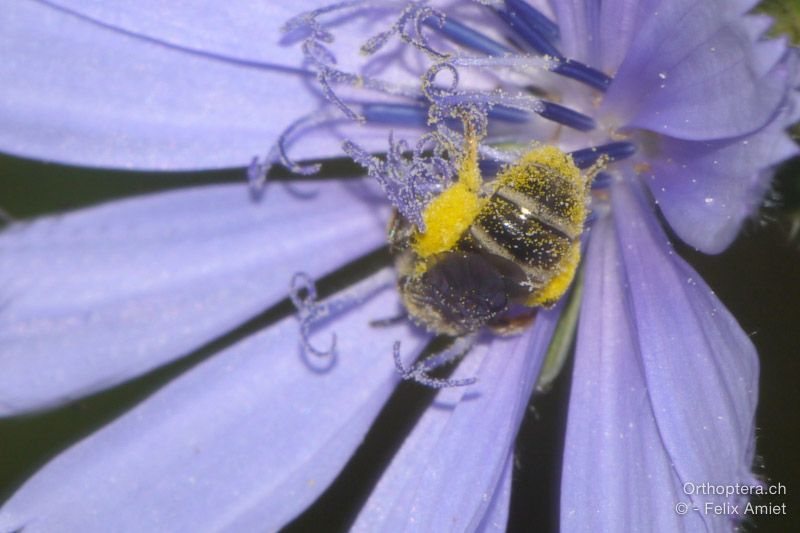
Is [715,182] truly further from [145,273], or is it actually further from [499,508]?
[145,273]

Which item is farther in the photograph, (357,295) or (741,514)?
(357,295)

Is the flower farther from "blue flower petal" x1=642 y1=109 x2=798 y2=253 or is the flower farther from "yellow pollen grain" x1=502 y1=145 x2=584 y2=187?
"yellow pollen grain" x1=502 y1=145 x2=584 y2=187

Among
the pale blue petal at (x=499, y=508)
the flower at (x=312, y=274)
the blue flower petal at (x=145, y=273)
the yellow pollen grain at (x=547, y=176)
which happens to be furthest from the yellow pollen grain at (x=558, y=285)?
the blue flower petal at (x=145, y=273)

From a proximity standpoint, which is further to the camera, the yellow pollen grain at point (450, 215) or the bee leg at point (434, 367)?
the bee leg at point (434, 367)

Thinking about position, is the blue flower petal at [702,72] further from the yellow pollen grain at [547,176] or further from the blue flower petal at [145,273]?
the blue flower petal at [145,273]

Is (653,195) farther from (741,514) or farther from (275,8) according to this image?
(275,8)

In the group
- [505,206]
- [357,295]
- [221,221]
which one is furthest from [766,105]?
[221,221]
